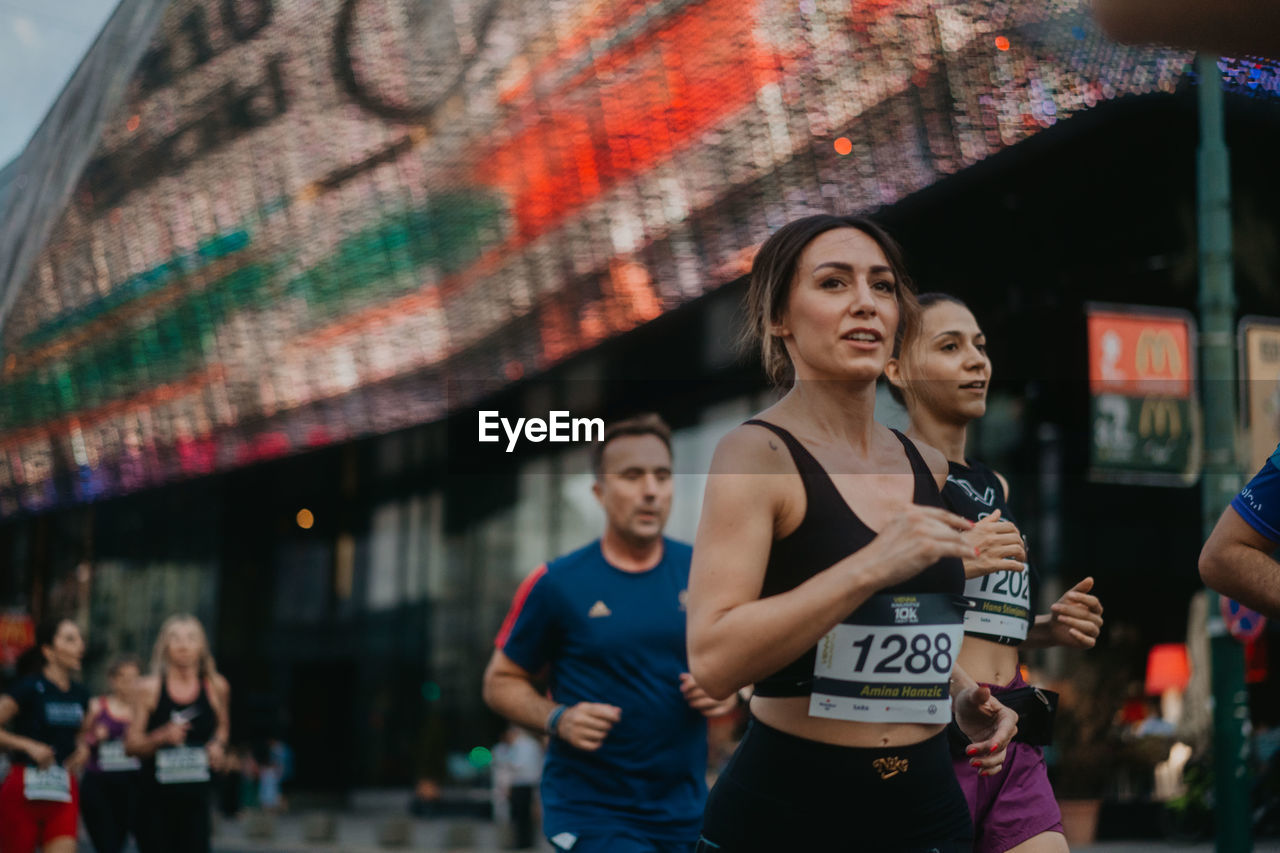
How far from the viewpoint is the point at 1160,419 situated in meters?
9.48

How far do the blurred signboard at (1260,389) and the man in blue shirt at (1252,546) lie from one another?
19.1 feet

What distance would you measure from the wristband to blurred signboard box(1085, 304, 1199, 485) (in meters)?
5.94

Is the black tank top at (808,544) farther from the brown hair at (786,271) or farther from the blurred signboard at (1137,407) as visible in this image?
the blurred signboard at (1137,407)

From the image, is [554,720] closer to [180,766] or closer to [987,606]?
[987,606]

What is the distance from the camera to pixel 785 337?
2.36m

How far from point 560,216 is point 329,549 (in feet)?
44.5

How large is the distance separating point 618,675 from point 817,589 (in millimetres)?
2288

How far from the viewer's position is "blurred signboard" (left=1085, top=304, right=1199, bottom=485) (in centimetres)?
928

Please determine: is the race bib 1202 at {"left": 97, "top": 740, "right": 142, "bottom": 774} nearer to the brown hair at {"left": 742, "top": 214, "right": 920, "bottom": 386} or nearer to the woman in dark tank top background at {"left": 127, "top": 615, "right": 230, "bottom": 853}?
the woman in dark tank top background at {"left": 127, "top": 615, "right": 230, "bottom": 853}

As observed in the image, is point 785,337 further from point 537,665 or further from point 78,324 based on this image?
point 78,324

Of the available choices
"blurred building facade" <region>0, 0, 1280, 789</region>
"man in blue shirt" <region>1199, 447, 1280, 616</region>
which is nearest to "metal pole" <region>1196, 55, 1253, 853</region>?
"blurred building facade" <region>0, 0, 1280, 789</region>

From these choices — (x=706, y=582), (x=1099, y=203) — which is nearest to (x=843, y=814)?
(x=706, y=582)

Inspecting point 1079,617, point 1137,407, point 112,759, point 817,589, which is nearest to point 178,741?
point 112,759

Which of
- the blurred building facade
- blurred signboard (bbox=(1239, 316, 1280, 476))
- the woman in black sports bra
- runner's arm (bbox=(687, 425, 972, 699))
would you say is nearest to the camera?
runner's arm (bbox=(687, 425, 972, 699))
